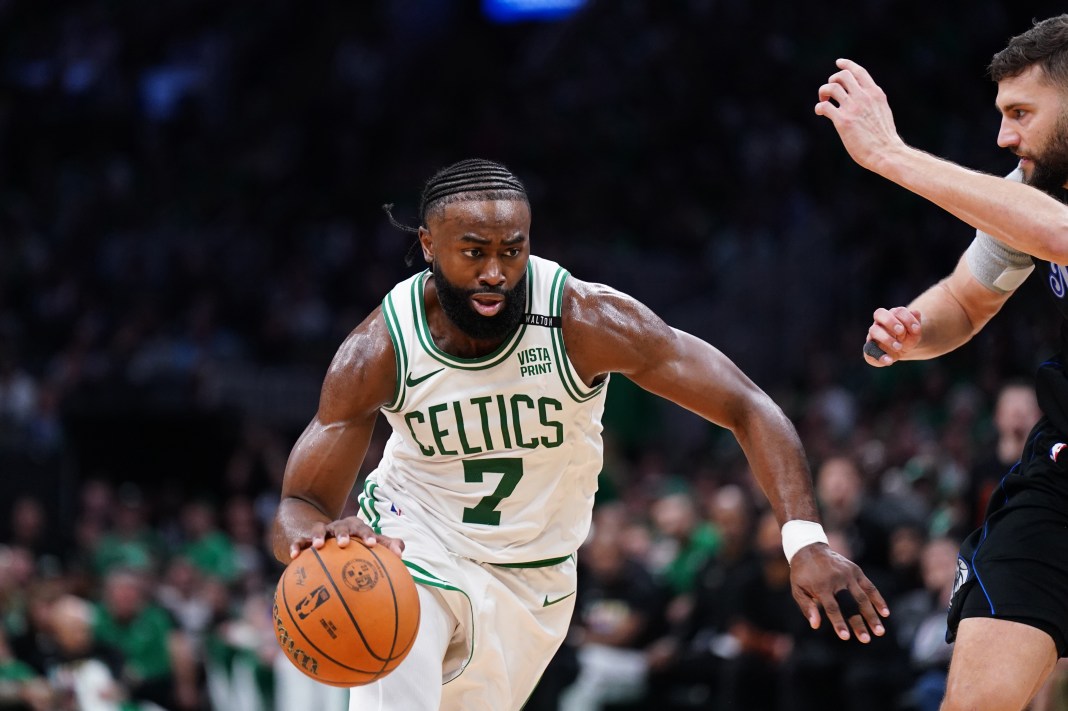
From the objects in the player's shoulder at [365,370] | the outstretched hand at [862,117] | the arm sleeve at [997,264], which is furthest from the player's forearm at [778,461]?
the player's shoulder at [365,370]

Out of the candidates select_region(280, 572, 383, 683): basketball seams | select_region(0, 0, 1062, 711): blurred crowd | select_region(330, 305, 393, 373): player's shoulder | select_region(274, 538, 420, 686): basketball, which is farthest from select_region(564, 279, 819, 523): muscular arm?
select_region(0, 0, 1062, 711): blurred crowd

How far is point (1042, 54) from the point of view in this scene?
4.59 metres

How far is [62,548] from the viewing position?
14.8 meters

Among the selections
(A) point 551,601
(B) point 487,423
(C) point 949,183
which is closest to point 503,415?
(B) point 487,423

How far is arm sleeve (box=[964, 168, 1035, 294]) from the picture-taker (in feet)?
16.8

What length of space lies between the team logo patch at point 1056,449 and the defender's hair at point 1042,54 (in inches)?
44.7

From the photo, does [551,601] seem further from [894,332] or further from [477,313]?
[894,332]

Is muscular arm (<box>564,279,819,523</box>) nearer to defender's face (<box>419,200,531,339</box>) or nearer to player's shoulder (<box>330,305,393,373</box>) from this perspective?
defender's face (<box>419,200,531,339</box>)

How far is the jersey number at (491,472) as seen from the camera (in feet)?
17.4

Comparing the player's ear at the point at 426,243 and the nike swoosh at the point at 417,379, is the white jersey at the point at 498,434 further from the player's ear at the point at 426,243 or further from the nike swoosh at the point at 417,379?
the player's ear at the point at 426,243

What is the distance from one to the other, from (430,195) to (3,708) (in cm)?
757

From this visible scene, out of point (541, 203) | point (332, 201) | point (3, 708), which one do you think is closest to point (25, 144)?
point (332, 201)

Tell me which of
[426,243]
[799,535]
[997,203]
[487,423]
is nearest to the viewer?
[997,203]

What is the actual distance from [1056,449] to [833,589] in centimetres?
→ 87
